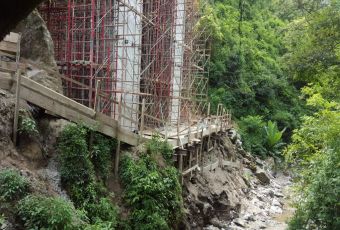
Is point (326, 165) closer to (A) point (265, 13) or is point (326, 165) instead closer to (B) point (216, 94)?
(B) point (216, 94)

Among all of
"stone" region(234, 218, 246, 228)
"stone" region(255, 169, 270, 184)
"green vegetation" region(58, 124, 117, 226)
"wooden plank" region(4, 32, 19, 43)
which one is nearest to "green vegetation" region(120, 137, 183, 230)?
"green vegetation" region(58, 124, 117, 226)

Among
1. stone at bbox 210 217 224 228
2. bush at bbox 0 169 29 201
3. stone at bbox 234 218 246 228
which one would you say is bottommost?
stone at bbox 234 218 246 228

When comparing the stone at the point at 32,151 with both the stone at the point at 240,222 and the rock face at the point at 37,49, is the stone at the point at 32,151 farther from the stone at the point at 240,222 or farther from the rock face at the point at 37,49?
the stone at the point at 240,222

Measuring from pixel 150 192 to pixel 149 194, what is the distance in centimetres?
7

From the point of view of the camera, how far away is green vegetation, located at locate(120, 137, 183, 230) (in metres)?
9.98

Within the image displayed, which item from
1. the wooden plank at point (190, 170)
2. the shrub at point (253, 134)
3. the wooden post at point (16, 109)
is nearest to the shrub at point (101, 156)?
the wooden post at point (16, 109)

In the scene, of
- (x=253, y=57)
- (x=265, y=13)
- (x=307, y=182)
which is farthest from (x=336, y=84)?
(x=265, y=13)

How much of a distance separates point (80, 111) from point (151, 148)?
290cm

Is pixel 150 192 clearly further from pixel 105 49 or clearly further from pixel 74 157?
pixel 105 49

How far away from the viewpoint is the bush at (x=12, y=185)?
734 centimetres

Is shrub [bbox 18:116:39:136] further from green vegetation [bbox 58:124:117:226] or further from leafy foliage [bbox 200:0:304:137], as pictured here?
leafy foliage [bbox 200:0:304:137]

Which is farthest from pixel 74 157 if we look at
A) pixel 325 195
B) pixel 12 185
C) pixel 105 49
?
pixel 105 49

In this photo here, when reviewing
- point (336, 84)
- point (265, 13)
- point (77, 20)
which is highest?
point (265, 13)

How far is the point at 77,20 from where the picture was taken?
16.1 meters
